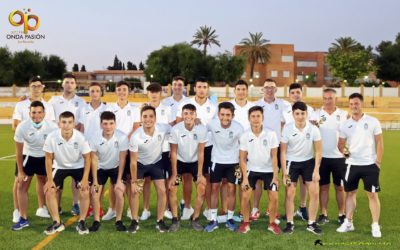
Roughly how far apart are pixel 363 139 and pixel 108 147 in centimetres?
384

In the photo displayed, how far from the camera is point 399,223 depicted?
704 centimetres

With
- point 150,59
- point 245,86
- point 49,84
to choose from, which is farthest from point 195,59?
point 245,86

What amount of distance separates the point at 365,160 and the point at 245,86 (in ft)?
7.22

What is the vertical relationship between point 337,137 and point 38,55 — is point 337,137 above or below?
below

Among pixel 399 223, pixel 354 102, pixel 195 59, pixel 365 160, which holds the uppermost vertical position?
pixel 195 59

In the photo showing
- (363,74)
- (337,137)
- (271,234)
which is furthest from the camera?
(363,74)

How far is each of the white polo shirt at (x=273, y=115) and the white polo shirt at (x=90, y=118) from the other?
2.73m

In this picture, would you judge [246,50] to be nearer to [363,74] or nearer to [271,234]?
[363,74]

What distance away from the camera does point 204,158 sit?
7.07m

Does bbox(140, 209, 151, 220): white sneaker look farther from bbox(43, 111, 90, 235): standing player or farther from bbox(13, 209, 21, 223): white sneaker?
bbox(13, 209, 21, 223): white sneaker

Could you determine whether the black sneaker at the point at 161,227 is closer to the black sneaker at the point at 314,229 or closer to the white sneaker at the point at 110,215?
the white sneaker at the point at 110,215

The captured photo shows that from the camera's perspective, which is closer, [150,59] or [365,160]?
[365,160]

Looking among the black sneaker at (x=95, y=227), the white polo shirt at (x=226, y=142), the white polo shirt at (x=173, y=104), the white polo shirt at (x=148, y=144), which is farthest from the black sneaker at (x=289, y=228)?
the black sneaker at (x=95, y=227)

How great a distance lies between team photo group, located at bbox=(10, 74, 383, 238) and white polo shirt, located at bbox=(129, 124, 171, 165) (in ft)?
0.05
